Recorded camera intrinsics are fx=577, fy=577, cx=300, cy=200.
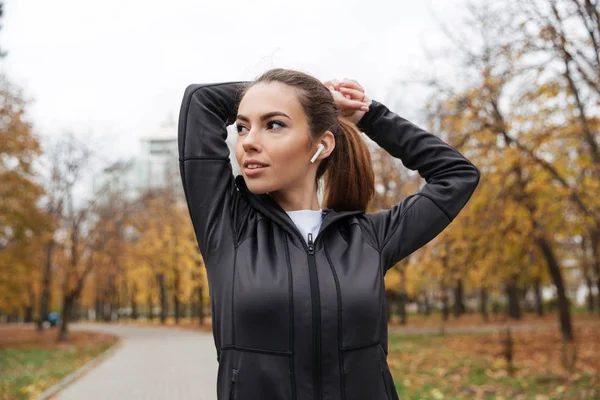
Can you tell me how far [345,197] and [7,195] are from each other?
19058mm

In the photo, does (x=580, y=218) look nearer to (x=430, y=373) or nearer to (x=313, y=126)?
(x=430, y=373)

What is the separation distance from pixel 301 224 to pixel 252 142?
0.30 meters

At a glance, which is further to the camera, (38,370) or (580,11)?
(38,370)

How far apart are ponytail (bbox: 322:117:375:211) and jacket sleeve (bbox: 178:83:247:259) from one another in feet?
1.05

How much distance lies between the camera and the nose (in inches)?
66.4

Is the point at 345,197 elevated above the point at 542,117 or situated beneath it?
situated beneath

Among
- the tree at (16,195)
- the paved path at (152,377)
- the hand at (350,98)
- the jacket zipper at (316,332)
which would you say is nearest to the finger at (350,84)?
the hand at (350,98)

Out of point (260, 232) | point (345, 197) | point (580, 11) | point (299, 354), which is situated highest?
point (580, 11)

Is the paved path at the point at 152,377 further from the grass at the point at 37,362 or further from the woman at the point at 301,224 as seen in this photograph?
the woman at the point at 301,224

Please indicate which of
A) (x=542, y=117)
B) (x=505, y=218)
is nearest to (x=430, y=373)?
(x=505, y=218)

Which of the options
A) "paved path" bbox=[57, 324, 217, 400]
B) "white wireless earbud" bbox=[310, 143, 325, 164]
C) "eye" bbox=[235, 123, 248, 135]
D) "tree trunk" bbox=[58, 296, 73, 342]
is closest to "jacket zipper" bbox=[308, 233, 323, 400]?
"white wireless earbud" bbox=[310, 143, 325, 164]

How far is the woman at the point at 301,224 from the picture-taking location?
1.51m

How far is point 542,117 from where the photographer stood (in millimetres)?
11320

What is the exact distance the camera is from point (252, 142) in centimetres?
168
